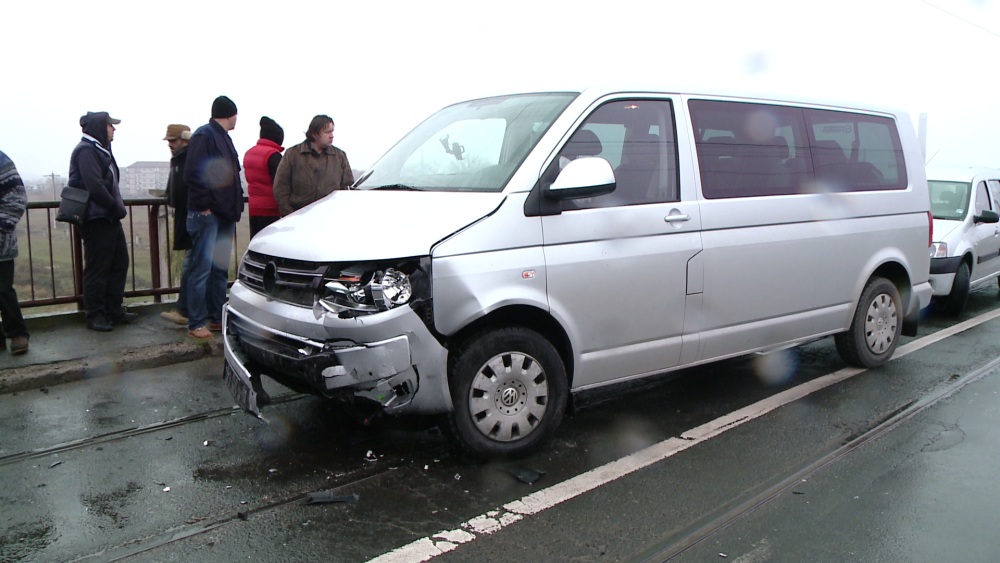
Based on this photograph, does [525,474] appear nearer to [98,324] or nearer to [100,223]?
[98,324]

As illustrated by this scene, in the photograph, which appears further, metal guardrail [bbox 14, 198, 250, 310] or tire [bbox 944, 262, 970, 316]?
tire [bbox 944, 262, 970, 316]

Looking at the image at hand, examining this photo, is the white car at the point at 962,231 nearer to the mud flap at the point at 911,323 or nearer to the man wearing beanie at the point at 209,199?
the mud flap at the point at 911,323

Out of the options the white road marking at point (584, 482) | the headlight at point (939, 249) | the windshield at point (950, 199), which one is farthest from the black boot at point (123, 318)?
the windshield at point (950, 199)

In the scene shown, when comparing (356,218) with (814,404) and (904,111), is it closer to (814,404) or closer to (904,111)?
(814,404)

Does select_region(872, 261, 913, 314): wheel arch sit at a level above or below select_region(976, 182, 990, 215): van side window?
below

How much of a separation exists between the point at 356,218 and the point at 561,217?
1.09m

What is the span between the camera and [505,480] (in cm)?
394

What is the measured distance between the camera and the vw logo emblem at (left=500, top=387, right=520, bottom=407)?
13.2 ft

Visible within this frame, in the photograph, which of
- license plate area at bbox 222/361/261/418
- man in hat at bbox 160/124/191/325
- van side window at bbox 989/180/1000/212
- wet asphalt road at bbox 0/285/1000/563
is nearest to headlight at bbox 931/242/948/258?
van side window at bbox 989/180/1000/212

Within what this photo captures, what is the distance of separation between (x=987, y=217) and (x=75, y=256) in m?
10.1

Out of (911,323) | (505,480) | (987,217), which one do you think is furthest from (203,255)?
(987,217)

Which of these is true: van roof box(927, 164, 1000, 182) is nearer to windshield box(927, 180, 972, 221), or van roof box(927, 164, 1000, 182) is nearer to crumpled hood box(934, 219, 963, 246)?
windshield box(927, 180, 972, 221)

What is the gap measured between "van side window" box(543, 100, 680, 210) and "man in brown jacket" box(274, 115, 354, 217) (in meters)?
3.26

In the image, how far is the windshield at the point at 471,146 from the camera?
4262 mm
